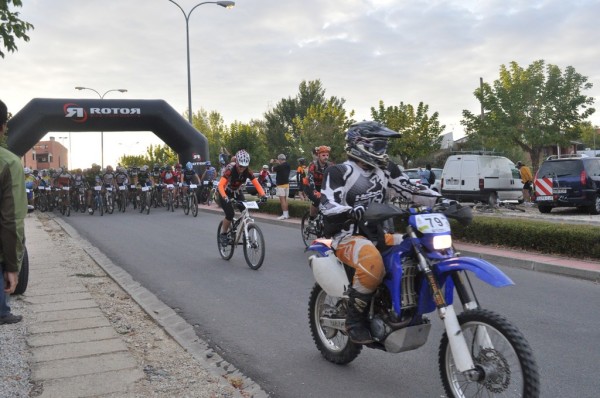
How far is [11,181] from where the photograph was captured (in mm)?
3623

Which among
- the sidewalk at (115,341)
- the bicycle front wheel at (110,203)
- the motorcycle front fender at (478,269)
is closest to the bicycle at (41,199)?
the bicycle front wheel at (110,203)

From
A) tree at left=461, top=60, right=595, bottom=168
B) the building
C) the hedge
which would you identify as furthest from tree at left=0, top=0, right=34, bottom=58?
the building

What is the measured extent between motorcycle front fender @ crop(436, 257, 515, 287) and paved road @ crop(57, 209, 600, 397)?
3.75ft

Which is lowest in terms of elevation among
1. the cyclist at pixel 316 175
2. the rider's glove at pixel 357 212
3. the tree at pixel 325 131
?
the rider's glove at pixel 357 212

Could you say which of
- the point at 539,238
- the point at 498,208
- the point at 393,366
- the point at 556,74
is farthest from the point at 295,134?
the point at 393,366

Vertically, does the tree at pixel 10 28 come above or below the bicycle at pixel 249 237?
above

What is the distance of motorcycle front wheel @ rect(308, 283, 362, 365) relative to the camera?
4.68 metres

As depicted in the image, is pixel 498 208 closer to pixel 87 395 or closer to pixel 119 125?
pixel 119 125

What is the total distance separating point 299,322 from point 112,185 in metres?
18.8

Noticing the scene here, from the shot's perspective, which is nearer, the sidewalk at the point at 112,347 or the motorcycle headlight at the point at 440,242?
the motorcycle headlight at the point at 440,242

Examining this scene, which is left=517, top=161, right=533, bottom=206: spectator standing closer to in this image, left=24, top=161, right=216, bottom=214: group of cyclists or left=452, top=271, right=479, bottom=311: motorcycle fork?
left=24, top=161, right=216, bottom=214: group of cyclists

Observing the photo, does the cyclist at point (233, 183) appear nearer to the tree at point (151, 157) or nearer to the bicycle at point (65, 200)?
the bicycle at point (65, 200)

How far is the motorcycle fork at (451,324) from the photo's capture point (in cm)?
340

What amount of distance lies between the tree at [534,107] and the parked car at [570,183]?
11.2 metres
